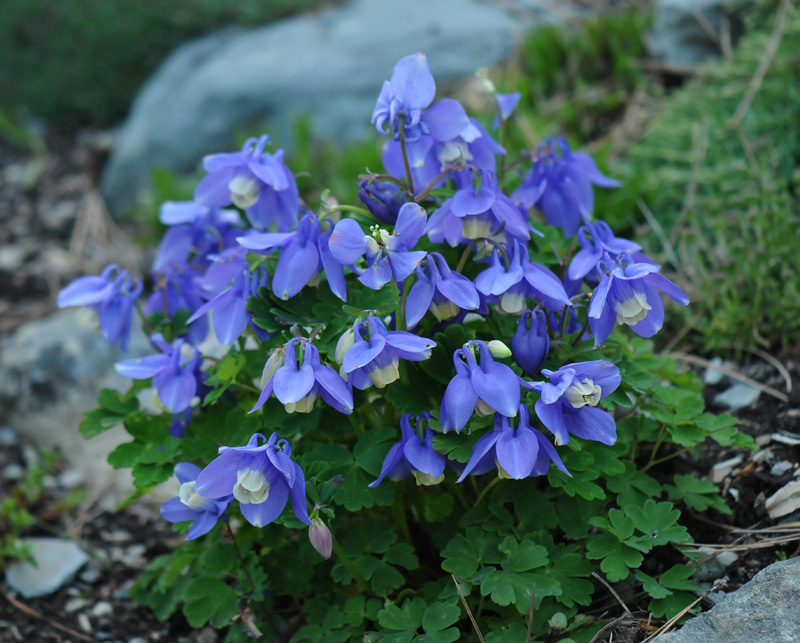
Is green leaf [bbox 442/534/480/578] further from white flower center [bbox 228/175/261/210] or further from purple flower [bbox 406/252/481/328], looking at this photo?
white flower center [bbox 228/175/261/210]

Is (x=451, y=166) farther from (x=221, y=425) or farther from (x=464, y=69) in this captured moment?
(x=464, y=69)

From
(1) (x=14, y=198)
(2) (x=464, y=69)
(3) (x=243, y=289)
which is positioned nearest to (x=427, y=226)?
(3) (x=243, y=289)

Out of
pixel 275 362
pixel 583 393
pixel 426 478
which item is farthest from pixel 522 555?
pixel 275 362

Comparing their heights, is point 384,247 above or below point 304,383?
above

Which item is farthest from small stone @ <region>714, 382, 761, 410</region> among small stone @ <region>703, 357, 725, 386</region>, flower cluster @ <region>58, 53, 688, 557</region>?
flower cluster @ <region>58, 53, 688, 557</region>

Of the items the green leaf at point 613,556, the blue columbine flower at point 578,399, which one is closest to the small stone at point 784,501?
the green leaf at point 613,556

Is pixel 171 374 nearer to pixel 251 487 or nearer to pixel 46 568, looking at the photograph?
pixel 251 487

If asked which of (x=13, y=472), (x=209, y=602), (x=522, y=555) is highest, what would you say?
(x=522, y=555)
